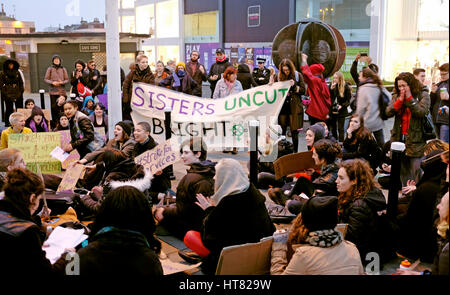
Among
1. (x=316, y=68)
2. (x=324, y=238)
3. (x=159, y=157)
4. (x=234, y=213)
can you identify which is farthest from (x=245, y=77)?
(x=324, y=238)

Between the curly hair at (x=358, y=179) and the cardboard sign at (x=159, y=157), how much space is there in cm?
198

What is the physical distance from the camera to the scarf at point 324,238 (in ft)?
10.4

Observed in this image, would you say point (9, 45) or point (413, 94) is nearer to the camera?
point (413, 94)

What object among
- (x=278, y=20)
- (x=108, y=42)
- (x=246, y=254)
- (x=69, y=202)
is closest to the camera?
(x=246, y=254)

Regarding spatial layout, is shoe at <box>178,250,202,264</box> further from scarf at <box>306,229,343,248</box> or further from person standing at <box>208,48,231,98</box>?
person standing at <box>208,48,231,98</box>

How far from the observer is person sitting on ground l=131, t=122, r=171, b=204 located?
20.5 feet

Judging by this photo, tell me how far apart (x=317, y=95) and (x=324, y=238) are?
6233 mm

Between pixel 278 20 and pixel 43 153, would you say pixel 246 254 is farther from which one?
pixel 278 20

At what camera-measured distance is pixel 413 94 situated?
6.07 m

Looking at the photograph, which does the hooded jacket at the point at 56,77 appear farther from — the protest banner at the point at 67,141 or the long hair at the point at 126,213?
the long hair at the point at 126,213

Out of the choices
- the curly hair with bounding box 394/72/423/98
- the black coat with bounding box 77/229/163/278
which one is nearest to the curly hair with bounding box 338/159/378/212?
the curly hair with bounding box 394/72/423/98

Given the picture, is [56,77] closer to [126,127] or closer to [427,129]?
[126,127]
